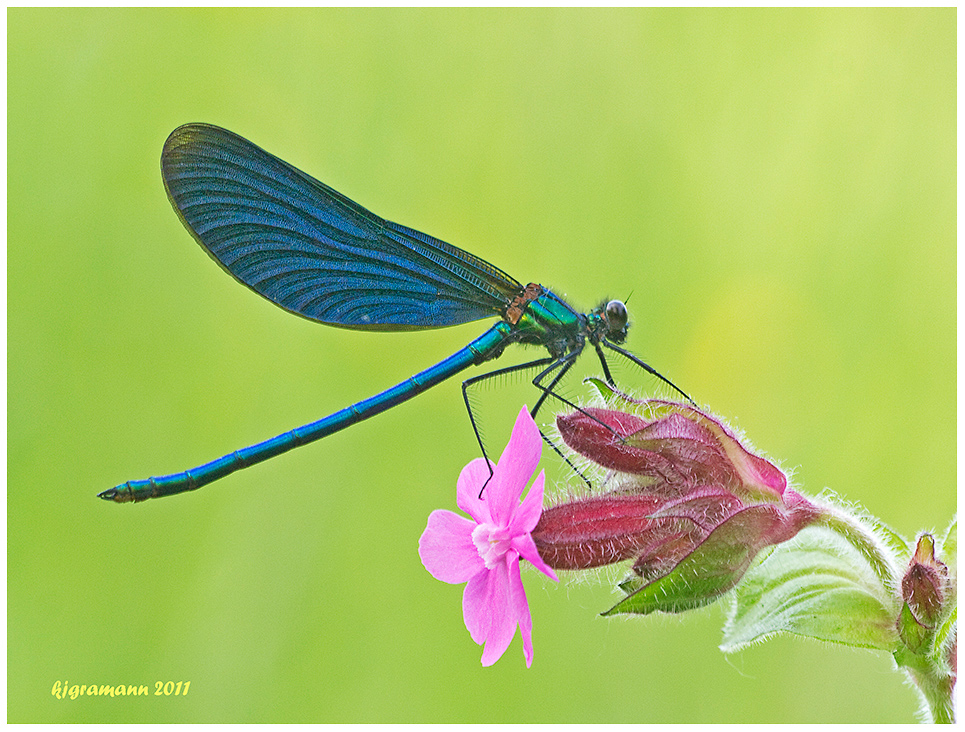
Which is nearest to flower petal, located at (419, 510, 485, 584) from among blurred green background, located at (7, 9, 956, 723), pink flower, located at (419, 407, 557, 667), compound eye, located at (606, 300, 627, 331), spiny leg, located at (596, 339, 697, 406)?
pink flower, located at (419, 407, 557, 667)

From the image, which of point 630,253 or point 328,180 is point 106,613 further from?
point 630,253

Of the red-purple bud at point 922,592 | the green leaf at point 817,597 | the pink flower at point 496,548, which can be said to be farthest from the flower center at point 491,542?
the red-purple bud at point 922,592

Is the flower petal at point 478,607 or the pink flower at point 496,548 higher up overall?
the pink flower at point 496,548

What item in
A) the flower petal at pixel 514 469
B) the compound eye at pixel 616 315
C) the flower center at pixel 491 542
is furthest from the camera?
the compound eye at pixel 616 315

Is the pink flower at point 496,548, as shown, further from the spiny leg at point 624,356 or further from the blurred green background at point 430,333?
the blurred green background at point 430,333

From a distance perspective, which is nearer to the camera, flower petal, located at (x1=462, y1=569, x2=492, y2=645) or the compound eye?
flower petal, located at (x1=462, y1=569, x2=492, y2=645)

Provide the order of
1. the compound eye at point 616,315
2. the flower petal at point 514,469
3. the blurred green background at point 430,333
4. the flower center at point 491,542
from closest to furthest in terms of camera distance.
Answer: the flower petal at point 514,469
the flower center at point 491,542
the compound eye at point 616,315
the blurred green background at point 430,333

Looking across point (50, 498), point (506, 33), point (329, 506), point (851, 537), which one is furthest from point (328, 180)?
point (851, 537)

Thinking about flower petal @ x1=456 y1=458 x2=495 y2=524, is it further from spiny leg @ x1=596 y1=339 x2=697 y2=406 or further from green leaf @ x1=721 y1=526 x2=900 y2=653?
green leaf @ x1=721 y1=526 x2=900 y2=653
